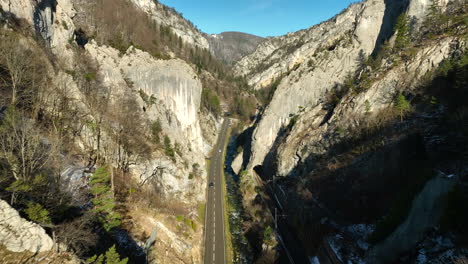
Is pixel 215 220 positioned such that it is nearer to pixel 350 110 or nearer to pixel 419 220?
pixel 350 110

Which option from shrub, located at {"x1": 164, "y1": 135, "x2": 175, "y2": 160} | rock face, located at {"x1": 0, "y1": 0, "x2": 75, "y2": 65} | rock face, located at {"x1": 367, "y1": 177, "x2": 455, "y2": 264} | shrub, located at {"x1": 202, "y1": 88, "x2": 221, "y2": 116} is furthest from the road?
rock face, located at {"x1": 0, "y1": 0, "x2": 75, "y2": 65}

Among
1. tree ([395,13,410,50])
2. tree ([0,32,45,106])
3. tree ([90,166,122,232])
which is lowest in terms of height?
tree ([90,166,122,232])

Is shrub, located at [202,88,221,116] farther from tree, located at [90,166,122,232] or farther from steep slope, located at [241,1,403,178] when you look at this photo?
tree, located at [90,166,122,232]

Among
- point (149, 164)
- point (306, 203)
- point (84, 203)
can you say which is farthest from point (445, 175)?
point (149, 164)

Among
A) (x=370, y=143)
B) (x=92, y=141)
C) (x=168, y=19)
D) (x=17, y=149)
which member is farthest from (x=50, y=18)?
(x=168, y=19)

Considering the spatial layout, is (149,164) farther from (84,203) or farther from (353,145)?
(353,145)

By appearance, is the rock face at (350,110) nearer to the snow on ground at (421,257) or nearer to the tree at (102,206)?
the snow on ground at (421,257)

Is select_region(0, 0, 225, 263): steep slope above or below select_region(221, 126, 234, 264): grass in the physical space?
above
